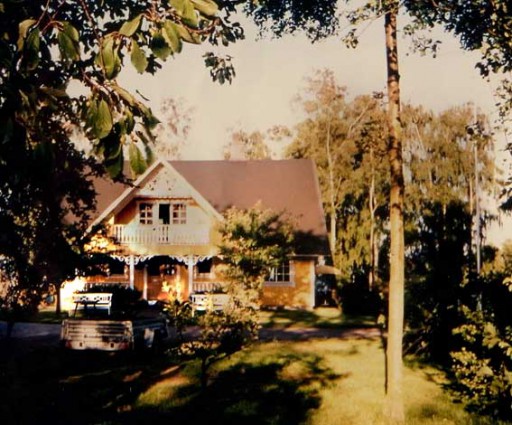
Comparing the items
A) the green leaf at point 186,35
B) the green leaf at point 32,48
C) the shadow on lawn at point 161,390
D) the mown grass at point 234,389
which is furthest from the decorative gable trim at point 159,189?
the green leaf at point 32,48

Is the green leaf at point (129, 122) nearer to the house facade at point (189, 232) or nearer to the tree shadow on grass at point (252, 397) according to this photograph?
the tree shadow on grass at point (252, 397)

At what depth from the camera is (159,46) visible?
122 inches

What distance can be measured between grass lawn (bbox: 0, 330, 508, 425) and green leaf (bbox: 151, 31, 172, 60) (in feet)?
16.5

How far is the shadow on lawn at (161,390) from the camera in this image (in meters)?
10.4

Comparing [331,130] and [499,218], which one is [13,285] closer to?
[331,130]

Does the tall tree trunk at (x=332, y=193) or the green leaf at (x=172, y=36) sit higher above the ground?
the tall tree trunk at (x=332, y=193)

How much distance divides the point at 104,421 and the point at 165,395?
2.18 metres

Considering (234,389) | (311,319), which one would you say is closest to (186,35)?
(234,389)

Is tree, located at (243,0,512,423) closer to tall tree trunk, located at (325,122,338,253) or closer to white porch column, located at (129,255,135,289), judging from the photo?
white porch column, located at (129,255,135,289)

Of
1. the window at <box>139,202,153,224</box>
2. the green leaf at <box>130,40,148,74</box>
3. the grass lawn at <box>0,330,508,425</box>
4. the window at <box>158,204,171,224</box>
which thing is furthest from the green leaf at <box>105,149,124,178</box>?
the window at <box>158,204,171,224</box>

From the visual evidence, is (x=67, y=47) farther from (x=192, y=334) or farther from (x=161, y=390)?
(x=192, y=334)

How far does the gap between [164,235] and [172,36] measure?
99.9 ft

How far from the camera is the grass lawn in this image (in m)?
10.5

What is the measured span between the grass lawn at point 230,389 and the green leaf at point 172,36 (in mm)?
5091
